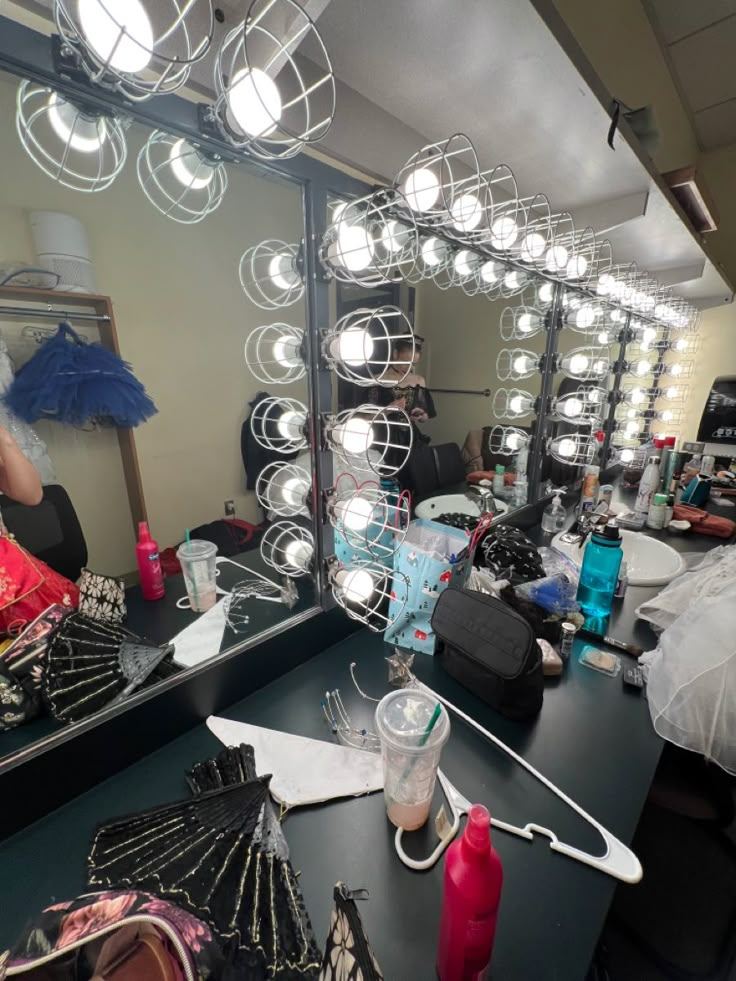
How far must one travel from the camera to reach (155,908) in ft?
1.12

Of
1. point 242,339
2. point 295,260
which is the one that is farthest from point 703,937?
point 242,339

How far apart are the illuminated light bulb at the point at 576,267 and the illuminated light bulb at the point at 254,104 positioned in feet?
3.89

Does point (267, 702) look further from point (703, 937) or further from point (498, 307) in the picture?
point (498, 307)

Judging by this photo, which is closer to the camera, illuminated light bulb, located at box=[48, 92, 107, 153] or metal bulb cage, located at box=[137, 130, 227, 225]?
illuminated light bulb, located at box=[48, 92, 107, 153]

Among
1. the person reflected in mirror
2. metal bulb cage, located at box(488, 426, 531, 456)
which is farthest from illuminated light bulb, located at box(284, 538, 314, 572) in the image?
metal bulb cage, located at box(488, 426, 531, 456)

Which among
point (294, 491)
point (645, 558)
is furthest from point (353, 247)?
point (645, 558)

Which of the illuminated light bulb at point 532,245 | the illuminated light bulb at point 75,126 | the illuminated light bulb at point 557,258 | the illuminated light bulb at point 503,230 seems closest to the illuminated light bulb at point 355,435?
the illuminated light bulb at point 75,126

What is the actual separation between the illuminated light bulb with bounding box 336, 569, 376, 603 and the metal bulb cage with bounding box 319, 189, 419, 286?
60 centimetres

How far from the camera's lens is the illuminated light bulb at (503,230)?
1.03m

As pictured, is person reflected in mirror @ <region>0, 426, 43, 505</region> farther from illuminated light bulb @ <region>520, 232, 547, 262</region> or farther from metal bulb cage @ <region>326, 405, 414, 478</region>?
illuminated light bulb @ <region>520, 232, 547, 262</region>

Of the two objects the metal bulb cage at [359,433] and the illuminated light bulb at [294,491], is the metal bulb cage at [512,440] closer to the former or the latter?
the metal bulb cage at [359,433]

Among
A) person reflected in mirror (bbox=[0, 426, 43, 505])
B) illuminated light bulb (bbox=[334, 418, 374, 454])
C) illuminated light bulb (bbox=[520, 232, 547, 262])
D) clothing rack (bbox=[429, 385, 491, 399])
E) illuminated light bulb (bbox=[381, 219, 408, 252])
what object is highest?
illuminated light bulb (bbox=[520, 232, 547, 262])

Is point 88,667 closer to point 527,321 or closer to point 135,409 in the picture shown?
point 135,409

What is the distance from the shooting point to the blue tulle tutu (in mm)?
1480
